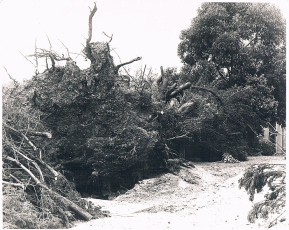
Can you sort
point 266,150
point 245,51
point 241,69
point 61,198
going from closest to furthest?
point 61,198 < point 245,51 < point 241,69 < point 266,150

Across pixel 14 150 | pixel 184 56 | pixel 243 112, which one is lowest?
pixel 14 150

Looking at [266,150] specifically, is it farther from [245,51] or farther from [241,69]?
[245,51]

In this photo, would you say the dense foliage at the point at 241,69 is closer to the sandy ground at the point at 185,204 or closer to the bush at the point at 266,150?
the bush at the point at 266,150

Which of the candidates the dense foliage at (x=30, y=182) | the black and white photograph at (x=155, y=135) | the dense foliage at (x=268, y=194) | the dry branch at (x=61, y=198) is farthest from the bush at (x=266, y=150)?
the dry branch at (x=61, y=198)

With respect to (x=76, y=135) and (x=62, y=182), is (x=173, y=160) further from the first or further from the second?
(x=62, y=182)

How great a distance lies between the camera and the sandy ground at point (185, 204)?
316 inches

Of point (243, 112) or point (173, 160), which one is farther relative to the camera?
point (243, 112)

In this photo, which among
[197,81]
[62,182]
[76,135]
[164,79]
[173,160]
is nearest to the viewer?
[62,182]

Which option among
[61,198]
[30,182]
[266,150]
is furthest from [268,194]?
[266,150]

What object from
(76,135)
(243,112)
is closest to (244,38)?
(243,112)

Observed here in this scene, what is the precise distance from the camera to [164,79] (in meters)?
15.4

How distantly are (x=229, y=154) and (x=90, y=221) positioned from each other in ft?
31.3

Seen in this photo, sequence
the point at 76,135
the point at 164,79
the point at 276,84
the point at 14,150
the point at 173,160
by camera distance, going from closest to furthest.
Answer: the point at 14,150 → the point at 76,135 → the point at 173,160 → the point at 164,79 → the point at 276,84

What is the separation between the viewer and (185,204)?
1038 centimetres
